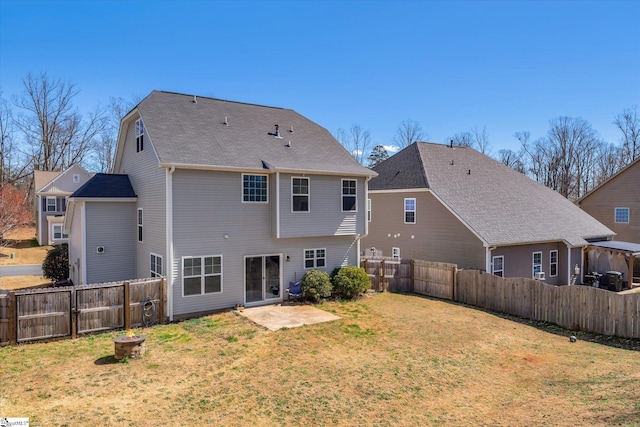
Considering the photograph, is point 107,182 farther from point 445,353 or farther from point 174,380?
point 445,353

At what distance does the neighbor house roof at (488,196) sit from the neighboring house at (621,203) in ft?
19.2

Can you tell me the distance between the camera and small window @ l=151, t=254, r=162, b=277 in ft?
45.2

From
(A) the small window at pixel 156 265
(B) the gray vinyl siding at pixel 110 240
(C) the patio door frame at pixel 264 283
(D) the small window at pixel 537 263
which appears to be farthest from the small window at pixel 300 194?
(D) the small window at pixel 537 263

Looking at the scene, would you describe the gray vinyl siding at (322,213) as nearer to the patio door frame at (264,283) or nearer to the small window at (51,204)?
the patio door frame at (264,283)

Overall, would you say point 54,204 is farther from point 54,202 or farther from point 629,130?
point 629,130

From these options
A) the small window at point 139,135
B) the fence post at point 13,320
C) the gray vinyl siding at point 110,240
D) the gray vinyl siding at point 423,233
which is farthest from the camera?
the gray vinyl siding at point 423,233

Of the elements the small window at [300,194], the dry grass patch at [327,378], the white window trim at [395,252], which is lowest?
the dry grass patch at [327,378]

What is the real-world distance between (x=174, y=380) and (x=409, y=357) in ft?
18.7

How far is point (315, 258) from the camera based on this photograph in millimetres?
16234

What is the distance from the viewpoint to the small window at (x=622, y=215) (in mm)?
28058

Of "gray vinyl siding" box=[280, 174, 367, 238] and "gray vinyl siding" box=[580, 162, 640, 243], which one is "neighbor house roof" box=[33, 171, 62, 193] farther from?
"gray vinyl siding" box=[580, 162, 640, 243]

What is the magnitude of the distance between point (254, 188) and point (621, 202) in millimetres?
28015

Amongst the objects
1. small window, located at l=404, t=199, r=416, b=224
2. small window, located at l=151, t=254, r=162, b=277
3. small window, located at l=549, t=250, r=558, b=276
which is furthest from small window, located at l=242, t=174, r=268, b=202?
small window, located at l=549, t=250, r=558, b=276

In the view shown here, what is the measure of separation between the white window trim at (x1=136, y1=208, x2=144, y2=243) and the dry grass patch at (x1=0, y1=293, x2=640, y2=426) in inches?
186
